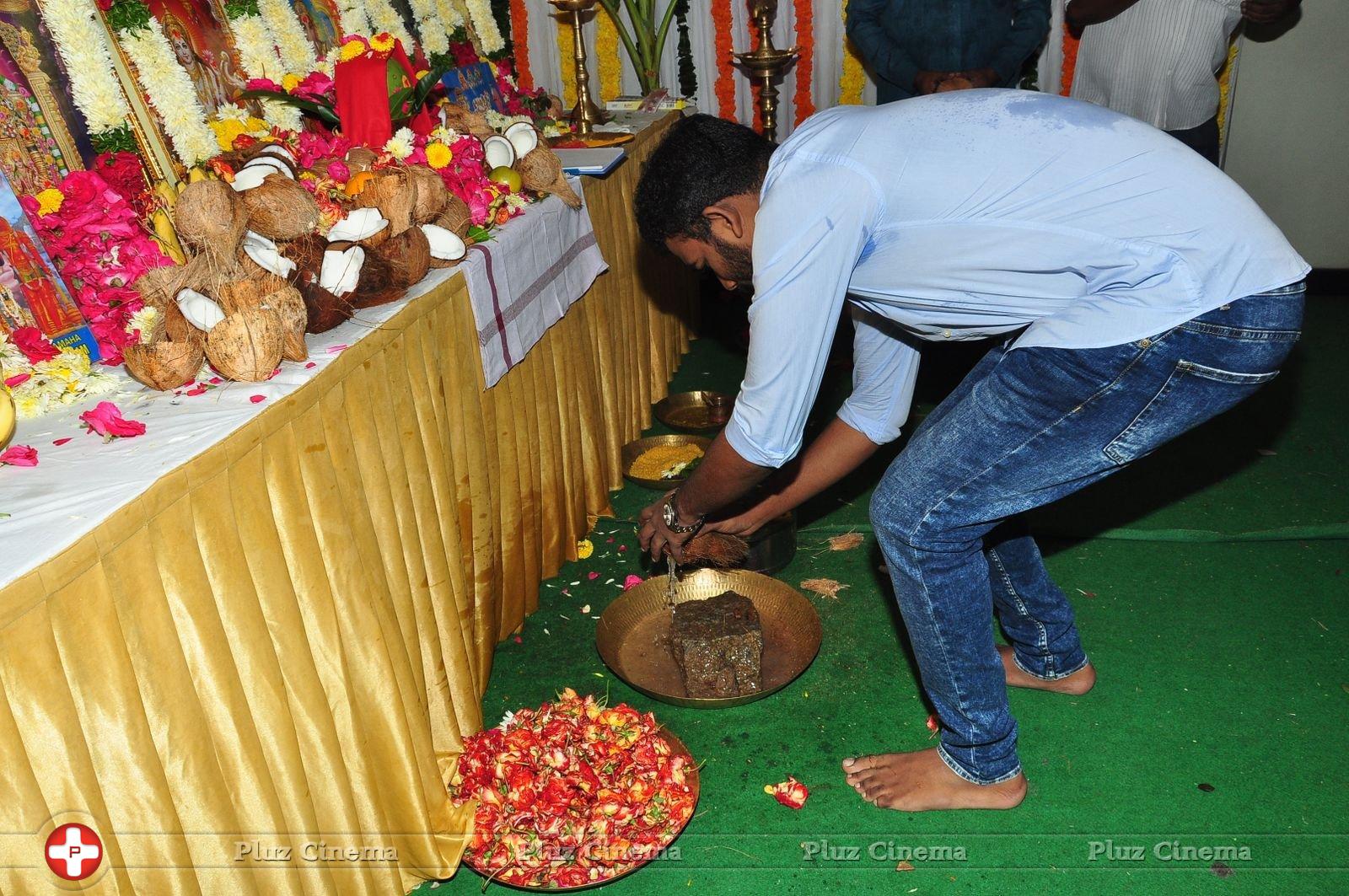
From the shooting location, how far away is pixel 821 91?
5.20 meters

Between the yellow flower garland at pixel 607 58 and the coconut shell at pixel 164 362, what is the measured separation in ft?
13.2

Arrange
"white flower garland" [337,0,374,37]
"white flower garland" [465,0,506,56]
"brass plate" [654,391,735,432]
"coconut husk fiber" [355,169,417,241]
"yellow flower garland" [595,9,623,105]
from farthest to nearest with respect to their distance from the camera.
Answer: "yellow flower garland" [595,9,623,105], "white flower garland" [465,0,506,56], "brass plate" [654,391,735,432], "white flower garland" [337,0,374,37], "coconut husk fiber" [355,169,417,241]

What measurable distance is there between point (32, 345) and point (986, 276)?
159 cm

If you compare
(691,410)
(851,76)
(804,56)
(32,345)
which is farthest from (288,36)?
(851,76)

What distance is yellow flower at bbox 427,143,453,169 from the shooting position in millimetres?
2387

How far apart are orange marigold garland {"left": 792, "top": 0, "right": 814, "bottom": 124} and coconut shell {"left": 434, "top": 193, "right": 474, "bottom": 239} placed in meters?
3.31

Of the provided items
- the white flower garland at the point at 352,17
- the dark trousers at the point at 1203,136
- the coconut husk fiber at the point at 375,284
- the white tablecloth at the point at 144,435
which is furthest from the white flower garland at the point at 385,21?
the dark trousers at the point at 1203,136

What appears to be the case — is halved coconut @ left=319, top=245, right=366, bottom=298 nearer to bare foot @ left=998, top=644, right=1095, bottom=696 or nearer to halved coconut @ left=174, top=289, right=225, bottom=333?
halved coconut @ left=174, top=289, right=225, bottom=333

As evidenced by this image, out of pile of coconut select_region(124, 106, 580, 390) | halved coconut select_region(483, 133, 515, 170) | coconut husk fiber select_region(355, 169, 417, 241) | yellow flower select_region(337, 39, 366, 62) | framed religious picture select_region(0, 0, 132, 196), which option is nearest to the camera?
pile of coconut select_region(124, 106, 580, 390)

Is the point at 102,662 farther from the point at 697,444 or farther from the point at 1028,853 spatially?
the point at 697,444

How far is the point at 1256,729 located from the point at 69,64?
2.89m

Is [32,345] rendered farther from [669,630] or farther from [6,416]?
[669,630]

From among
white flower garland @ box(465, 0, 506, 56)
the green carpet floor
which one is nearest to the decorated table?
the green carpet floor

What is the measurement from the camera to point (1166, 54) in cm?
392
